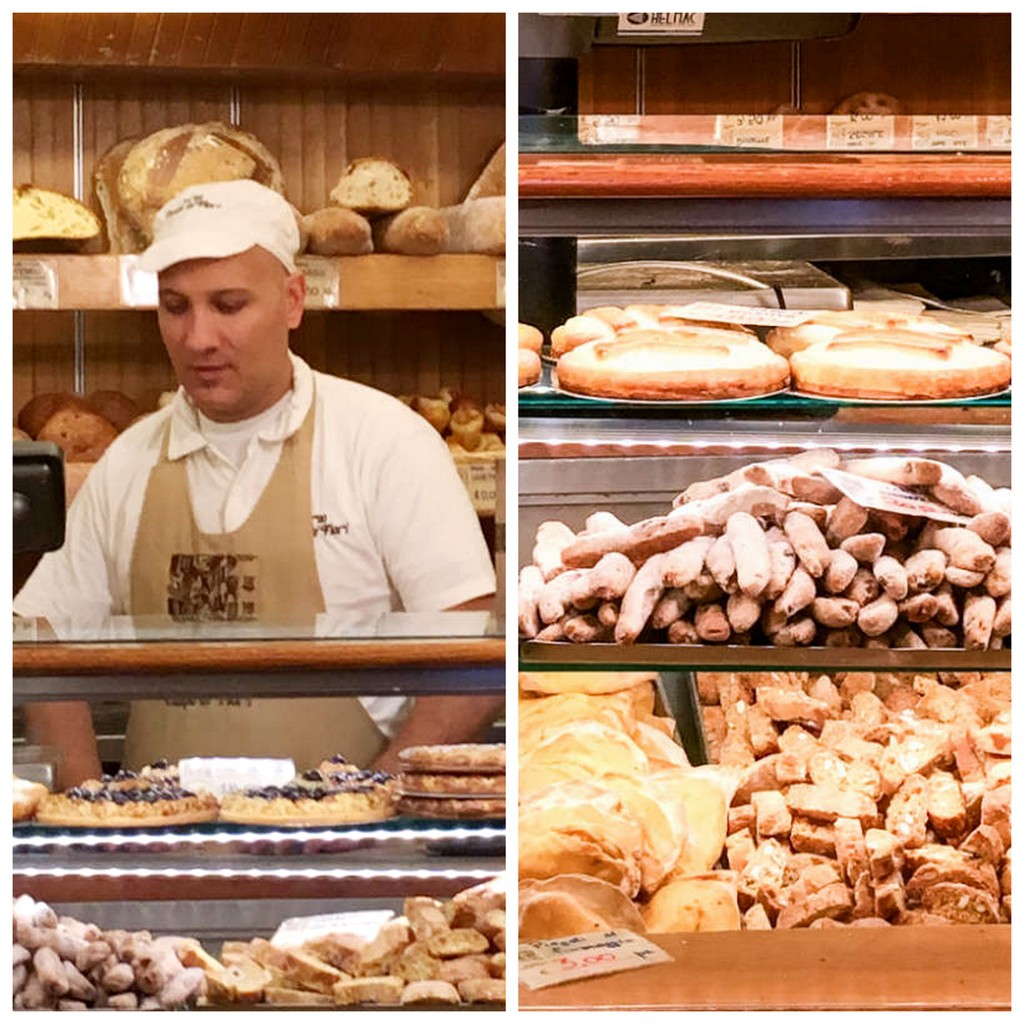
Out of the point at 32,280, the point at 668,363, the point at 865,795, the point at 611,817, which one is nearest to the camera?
the point at 32,280

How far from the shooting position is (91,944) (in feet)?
6.05

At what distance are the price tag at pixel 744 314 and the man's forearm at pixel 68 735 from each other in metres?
0.92

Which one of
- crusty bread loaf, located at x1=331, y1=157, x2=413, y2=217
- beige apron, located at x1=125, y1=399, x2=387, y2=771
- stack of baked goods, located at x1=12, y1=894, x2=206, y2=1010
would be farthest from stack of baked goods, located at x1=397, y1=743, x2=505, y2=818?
crusty bread loaf, located at x1=331, y1=157, x2=413, y2=217

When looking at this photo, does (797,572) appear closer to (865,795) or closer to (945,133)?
(865,795)

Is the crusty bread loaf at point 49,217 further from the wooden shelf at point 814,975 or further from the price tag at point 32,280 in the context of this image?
the wooden shelf at point 814,975

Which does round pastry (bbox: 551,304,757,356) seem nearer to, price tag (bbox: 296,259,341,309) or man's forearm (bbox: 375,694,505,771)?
price tag (bbox: 296,259,341,309)

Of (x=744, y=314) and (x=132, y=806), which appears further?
(x=744, y=314)

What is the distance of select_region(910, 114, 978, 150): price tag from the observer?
6.09ft

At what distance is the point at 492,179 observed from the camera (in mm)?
1809

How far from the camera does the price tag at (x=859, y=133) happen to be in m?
1.85

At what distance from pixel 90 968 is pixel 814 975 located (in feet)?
3.06

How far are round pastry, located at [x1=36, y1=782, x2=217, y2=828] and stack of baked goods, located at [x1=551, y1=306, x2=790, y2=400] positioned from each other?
71 centimetres

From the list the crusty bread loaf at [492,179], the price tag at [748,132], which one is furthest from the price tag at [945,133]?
the crusty bread loaf at [492,179]

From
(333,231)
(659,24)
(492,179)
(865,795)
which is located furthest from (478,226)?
(865,795)
